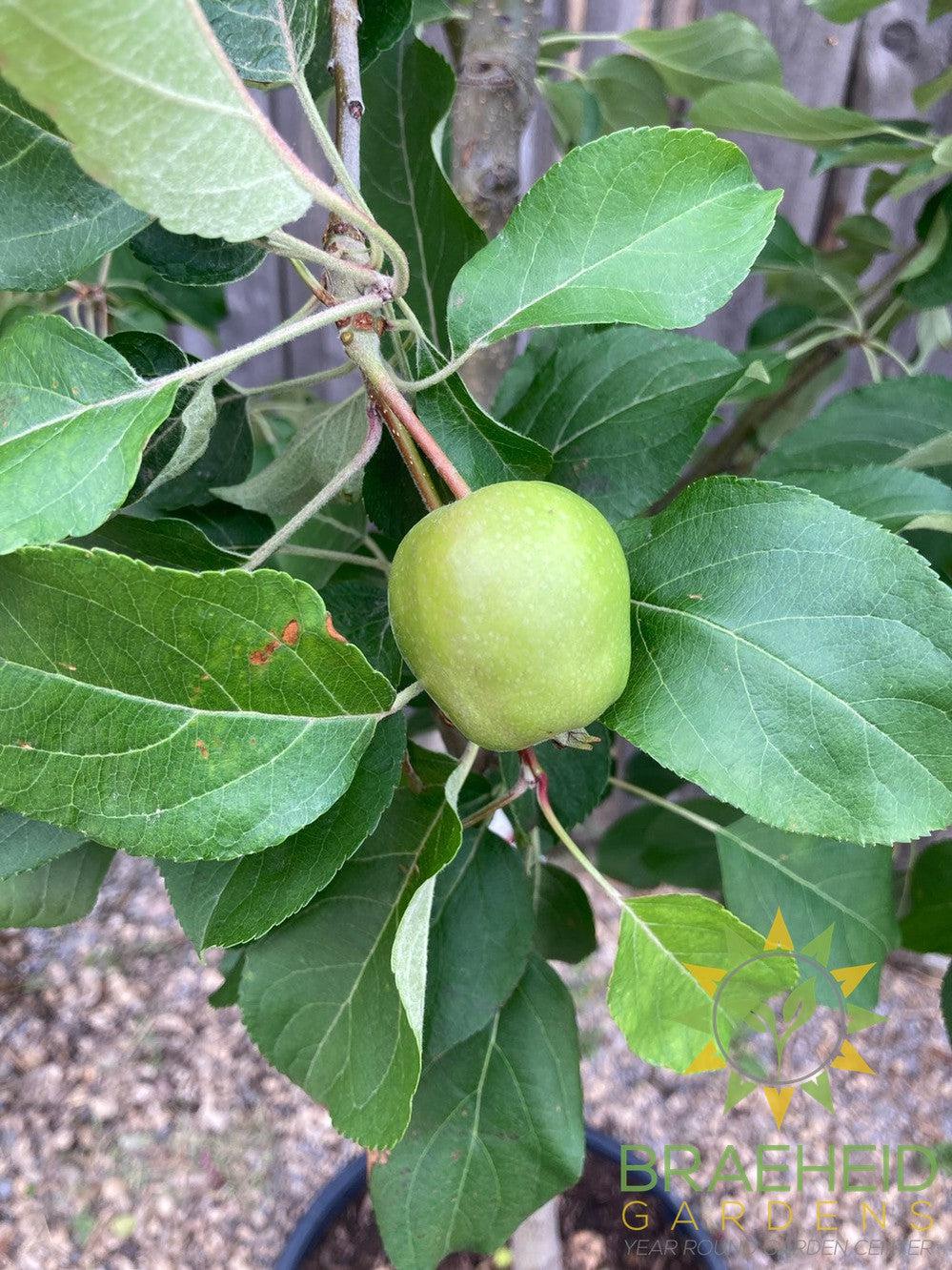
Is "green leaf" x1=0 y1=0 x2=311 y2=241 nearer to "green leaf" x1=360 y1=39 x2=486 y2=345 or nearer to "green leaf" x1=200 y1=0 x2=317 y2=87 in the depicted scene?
"green leaf" x1=200 y1=0 x2=317 y2=87

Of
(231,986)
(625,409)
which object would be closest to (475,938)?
(231,986)

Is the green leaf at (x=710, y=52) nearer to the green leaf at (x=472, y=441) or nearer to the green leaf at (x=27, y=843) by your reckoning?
the green leaf at (x=472, y=441)

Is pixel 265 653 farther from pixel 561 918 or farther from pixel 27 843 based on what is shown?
pixel 561 918

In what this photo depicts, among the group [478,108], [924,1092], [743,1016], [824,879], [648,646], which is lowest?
[924,1092]

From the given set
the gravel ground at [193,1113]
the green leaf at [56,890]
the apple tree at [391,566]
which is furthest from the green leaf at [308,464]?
the gravel ground at [193,1113]

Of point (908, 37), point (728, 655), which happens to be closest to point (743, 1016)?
point (728, 655)

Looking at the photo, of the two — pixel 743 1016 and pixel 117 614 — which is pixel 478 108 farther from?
pixel 743 1016

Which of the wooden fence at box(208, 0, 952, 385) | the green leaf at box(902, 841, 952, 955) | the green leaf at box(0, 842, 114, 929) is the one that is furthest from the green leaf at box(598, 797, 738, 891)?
the wooden fence at box(208, 0, 952, 385)
